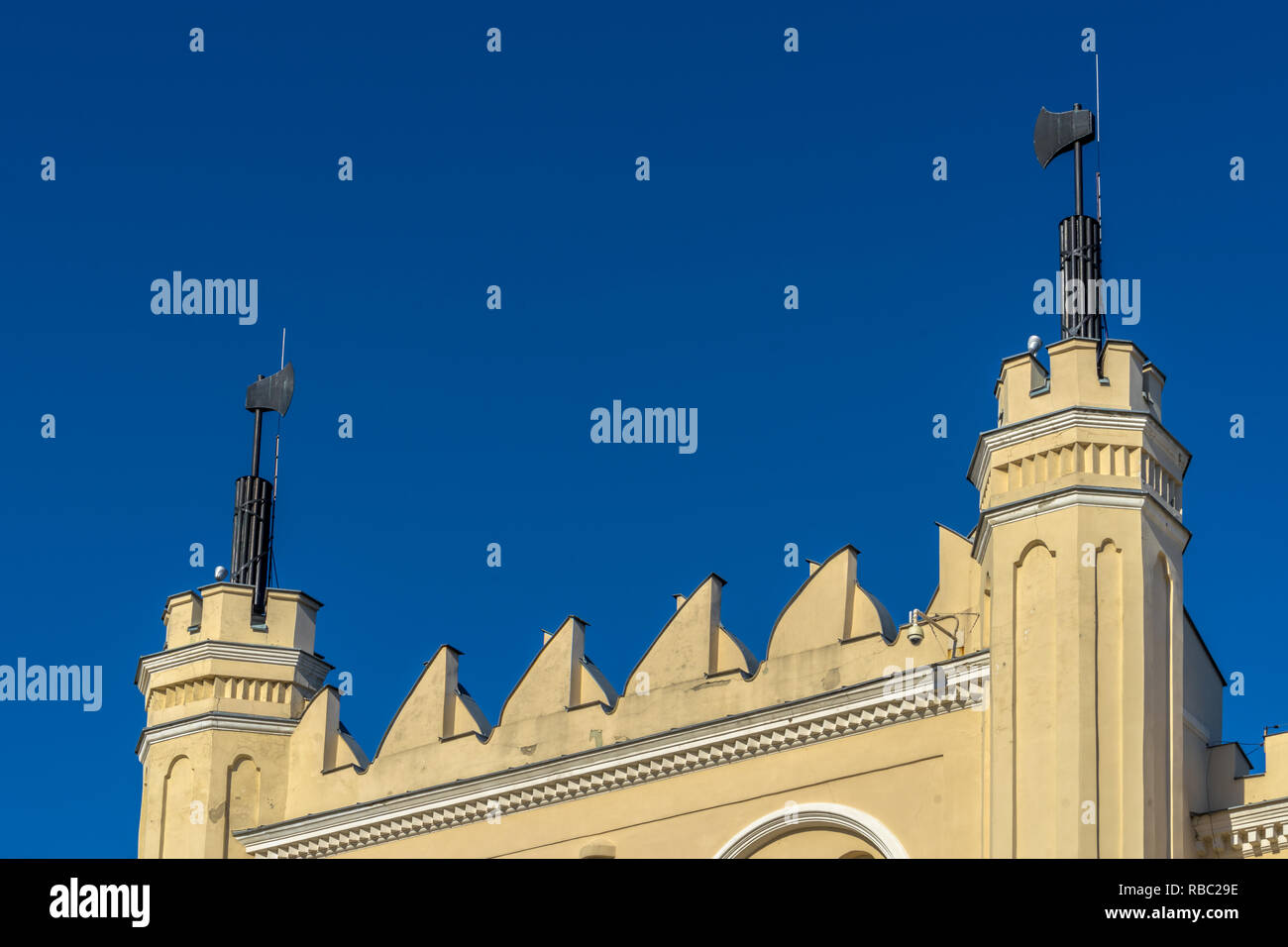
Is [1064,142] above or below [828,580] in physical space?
above

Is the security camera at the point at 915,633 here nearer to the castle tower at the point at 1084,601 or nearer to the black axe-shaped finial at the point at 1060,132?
the castle tower at the point at 1084,601

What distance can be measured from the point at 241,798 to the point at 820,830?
8291 mm

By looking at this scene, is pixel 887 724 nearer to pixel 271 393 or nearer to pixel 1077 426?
pixel 1077 426

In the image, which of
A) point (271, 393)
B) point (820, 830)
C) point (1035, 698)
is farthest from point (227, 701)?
point (1035, 698)

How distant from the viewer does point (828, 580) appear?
2827cm

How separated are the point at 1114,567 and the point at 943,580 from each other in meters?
2.53

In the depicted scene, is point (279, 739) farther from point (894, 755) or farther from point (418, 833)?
point (894, 755)

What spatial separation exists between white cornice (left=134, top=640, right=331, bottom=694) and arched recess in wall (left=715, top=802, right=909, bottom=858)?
7.41m

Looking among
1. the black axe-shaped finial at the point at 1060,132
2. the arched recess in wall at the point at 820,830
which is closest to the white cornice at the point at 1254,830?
the arched recess in wall at the point at 820,830

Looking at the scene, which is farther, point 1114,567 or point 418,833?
point 418,833
